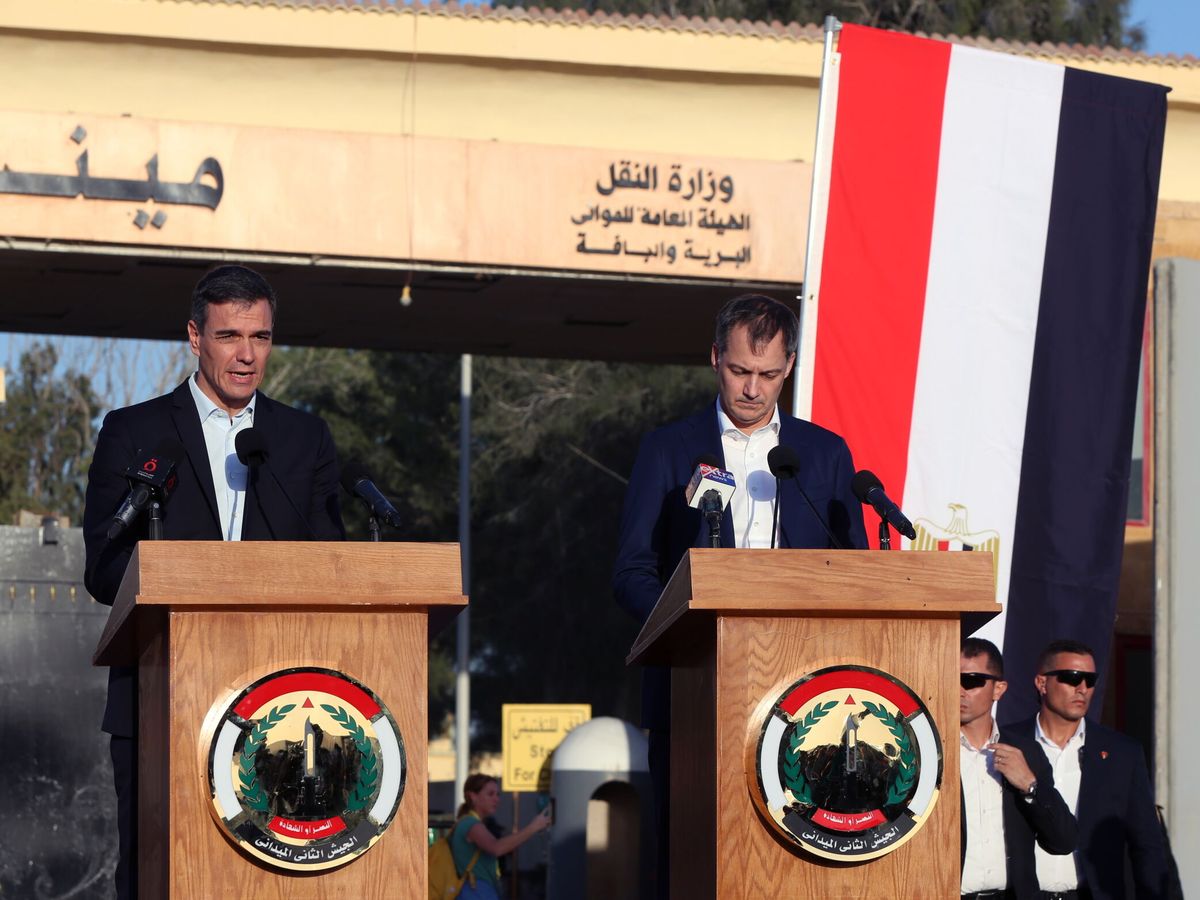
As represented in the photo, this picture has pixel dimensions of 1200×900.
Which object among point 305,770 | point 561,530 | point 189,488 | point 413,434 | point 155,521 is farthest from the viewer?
point 413,434

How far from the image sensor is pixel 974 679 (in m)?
6.22

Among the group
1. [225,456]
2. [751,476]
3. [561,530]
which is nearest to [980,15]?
[561,530]

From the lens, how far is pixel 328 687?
12.4 feet

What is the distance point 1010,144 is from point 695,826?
488cm

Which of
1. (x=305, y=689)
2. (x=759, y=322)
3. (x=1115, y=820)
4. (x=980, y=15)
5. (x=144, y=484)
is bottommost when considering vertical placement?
(x=1115, y=820)

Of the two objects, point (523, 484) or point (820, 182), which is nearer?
point (820, 182)

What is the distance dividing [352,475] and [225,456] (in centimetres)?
47

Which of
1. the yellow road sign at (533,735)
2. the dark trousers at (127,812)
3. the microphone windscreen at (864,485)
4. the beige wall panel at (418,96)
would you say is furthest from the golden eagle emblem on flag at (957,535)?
the yellow road sign at (533,735)

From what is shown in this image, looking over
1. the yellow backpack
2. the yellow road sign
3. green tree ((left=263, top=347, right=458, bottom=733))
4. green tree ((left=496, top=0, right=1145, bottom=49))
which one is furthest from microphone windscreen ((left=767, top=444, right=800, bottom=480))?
green tree ((left=263, top=347, right=458, bottom=733))

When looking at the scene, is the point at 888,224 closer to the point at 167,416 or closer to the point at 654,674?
the point at 654,674

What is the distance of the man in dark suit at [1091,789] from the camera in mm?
6422

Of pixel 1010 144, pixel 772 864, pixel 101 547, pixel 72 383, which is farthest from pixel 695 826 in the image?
pixel 72 383

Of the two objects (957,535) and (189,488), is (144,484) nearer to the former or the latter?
(189,488)

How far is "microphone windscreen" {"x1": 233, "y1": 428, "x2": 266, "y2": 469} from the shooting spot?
440cm
